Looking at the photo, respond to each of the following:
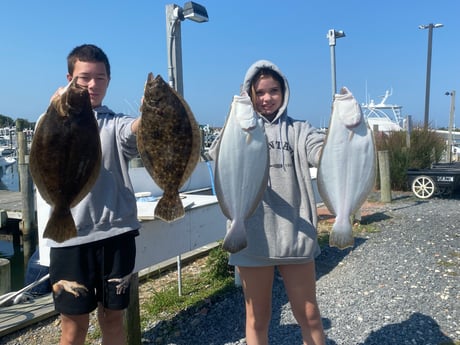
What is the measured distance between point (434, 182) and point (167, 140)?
465 inches

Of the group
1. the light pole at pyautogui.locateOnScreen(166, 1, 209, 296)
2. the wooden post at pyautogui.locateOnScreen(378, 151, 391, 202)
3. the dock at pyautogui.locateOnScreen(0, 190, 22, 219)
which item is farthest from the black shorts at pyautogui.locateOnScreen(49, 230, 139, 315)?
the dock at pyautogui.locateOnScreen(0, 190, 22, 219)

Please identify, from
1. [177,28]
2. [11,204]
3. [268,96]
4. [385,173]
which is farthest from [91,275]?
[11,204]

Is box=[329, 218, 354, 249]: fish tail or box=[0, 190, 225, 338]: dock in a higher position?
box=[329, 218, 354, 249]: fish tail

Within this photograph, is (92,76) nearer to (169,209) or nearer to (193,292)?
(169,209)

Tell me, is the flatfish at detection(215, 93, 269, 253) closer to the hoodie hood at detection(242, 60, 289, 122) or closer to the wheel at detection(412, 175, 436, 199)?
the hoodie hood at detection(242, 60, 289, 122)

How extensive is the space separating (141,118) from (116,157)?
44 cm

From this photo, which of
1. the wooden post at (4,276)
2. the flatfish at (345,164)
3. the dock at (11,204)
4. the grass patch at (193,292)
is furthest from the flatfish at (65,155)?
the dock at (11,204)

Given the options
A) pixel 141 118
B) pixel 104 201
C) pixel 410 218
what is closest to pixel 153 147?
pixel 141 118

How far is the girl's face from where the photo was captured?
9.19ft

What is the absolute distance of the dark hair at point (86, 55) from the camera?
2.58m

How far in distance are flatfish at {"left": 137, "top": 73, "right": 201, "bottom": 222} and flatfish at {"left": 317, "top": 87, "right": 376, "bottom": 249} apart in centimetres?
78

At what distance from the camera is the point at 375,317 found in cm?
440

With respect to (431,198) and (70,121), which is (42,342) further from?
(431,198)

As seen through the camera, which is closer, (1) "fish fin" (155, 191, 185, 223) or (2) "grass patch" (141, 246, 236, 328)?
(1) "fish fin" (155, 191, 185, 223)
